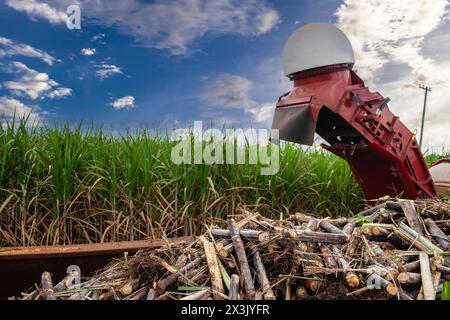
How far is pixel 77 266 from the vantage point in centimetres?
245

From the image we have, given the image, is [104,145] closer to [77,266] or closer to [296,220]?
[77,266]

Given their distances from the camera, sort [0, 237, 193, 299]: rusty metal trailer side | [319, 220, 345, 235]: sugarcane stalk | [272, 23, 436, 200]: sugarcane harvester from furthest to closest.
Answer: [272, 23, 436, 200]: sugarcane harvester < [0, 237, 193, 299]: rusty metal trailer side < [319, 220, 345, 235]: sugarcane stalk

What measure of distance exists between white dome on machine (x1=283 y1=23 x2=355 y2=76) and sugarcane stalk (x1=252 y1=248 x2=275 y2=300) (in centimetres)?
152

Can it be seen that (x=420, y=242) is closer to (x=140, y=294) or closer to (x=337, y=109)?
(x=337, y=109)

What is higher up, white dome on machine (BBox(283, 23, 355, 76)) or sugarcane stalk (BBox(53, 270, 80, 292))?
white dome on machine (BBox(283, 23, 355, 76))

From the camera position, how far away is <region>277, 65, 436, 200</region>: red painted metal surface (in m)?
2.91

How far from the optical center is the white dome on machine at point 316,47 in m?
2.89

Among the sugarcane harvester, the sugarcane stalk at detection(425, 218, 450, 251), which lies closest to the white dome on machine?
the sugarcane harvester

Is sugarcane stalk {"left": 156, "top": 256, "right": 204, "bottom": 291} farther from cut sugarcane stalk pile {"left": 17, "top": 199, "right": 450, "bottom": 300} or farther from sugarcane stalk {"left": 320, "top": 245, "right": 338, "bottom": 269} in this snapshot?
sugarcane stalk {"left": 320, "top": 245, "right": 338, "bottom": 269}

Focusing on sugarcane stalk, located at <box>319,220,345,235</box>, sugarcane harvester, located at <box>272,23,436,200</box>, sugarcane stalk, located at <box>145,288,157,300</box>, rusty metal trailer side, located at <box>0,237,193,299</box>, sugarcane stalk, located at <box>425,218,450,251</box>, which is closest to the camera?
sugarcane stalk, located at <box>145,288,157,300</box>

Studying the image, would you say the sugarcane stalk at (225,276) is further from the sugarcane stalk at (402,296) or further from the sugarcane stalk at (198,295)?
the sugarcane stalk at (402,296)

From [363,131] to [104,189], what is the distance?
176cm

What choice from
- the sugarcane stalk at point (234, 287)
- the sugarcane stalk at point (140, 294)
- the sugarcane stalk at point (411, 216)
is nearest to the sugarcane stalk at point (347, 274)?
the sugarcane stalk at point (234, 287)

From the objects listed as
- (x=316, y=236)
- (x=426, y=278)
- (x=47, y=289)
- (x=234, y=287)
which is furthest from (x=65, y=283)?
(x=426, y=278)
